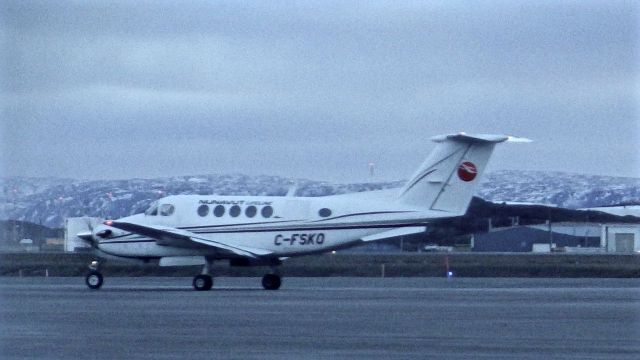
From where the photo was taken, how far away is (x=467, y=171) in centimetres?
3291

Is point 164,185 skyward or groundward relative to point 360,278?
skyward

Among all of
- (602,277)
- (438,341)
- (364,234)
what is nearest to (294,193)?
(364,234)

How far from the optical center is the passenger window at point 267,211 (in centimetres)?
3353

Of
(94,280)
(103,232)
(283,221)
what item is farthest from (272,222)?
(94,280)

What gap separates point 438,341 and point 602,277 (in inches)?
1065

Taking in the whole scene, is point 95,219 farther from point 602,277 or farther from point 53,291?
point 602,277

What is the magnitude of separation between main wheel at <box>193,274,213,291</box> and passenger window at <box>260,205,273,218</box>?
99.6 inches

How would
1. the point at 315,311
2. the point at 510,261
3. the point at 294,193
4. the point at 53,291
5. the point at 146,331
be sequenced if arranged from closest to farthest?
the point at 146,331, the point at 315,311, the point at 53,291, the point at 294,193, the point at 510,261

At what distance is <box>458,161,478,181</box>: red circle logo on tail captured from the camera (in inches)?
1293

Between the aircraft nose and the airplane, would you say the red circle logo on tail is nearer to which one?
the airplane

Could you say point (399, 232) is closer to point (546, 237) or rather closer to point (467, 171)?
point (467, 171)

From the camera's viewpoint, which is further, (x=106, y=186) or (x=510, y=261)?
(x=510, y=261)

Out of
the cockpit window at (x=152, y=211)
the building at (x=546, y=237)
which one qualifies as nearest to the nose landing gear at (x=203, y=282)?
the cockpit window at (x=152, y=211)

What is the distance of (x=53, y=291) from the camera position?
31.3 m
